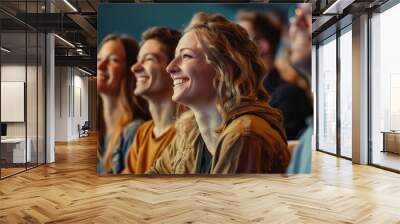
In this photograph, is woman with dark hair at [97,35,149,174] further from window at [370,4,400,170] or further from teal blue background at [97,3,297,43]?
window at [370,4,400,170]

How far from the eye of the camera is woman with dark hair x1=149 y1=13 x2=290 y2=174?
6.36 m

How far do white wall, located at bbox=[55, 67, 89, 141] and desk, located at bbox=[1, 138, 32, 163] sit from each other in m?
8.58

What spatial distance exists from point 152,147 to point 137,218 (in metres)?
2.53

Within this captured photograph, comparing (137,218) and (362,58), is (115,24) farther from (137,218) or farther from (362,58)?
(362,58)

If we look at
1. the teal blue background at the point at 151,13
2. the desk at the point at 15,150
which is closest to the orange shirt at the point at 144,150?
the teal blue background at the point at 151,13

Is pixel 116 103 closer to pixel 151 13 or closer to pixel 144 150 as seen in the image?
pixel 144 150

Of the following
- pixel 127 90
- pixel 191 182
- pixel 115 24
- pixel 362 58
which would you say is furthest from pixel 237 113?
pixel 362 58

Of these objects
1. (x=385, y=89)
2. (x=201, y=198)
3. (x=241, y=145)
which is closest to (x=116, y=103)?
(x=241, y=145)

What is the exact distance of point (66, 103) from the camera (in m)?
16.3

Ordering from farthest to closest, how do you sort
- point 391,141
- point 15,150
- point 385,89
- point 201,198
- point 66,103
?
point 66,103 < point 385,89 < point 391,141 < point 15,150 < point 201,198

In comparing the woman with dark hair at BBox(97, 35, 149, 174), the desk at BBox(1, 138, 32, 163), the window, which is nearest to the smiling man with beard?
the woman with dark hair at BBox(97, 35, 149, 174)

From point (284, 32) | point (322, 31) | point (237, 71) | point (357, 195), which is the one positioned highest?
point (322, 31)

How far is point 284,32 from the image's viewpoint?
21.5 feet

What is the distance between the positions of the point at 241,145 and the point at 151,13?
2580mm
